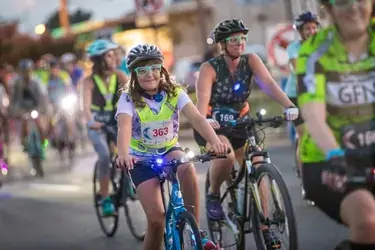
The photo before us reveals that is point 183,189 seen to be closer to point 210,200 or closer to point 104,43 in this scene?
point 210,200

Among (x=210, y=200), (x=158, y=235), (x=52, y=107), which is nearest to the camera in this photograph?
(x=158, y=235)

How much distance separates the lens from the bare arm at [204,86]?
23.8 feet

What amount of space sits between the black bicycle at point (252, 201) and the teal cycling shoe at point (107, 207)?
1708 mm

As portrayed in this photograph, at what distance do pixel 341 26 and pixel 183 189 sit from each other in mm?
2292

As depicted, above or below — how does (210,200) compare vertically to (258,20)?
below

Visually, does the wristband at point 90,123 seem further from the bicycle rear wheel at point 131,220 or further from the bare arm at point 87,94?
A: the bicycle rear wheel at point 131,220

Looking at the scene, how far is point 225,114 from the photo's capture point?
7.55m

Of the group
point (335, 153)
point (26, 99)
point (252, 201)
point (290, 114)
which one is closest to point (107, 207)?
point (252, 201)

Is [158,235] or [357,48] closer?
[357,48]

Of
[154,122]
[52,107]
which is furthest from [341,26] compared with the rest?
[52,107]

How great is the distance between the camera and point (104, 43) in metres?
9.62

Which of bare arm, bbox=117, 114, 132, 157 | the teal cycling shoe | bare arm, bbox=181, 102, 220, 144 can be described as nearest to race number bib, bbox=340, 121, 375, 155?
bare arm, bbox=181, 102, 220, 144

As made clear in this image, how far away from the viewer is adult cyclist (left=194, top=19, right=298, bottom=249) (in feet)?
24.2

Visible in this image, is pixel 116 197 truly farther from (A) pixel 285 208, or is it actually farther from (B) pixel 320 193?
(B) pixel 320 193
